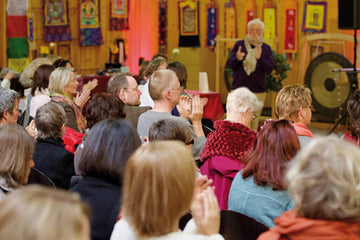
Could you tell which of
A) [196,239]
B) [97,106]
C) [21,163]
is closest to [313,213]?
[196,239]

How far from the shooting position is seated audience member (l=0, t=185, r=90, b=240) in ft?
3.27

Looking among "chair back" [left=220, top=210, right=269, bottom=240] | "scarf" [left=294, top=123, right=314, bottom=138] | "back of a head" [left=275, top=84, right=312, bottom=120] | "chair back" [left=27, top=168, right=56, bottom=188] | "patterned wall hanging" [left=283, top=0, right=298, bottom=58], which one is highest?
"patterned wall hanging" [left=283, top=0, right=298, bottom=58]

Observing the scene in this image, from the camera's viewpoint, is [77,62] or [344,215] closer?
[344,215]

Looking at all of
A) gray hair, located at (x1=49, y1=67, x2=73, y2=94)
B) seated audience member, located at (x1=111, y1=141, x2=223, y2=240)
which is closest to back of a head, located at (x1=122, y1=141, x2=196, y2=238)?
seated audience member, located at (x1=111, y1=141, x2=223, y2=240)

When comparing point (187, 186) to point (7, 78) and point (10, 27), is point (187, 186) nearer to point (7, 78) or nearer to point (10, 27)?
point (7, 78)

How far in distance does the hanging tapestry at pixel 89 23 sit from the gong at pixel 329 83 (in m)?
4.19

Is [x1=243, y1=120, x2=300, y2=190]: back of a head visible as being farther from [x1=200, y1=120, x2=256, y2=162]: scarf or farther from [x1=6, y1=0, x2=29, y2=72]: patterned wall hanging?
[x1=6, y1=0, x2=29, y2=72]: patterned wall hanging

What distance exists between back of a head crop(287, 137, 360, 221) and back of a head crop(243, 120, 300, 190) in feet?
2.11

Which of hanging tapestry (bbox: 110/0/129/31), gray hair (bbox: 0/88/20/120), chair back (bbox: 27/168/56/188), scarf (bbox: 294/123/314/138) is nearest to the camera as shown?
chair back (bbox: 27/168/56/188)

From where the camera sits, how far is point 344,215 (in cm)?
145

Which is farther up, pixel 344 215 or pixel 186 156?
pixel 186 156

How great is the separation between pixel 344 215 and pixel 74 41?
910 cm

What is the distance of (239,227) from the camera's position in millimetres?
2090

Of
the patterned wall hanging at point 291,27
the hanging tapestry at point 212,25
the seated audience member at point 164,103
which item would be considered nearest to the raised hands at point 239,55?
the patterned wall hanging at point 291,27
